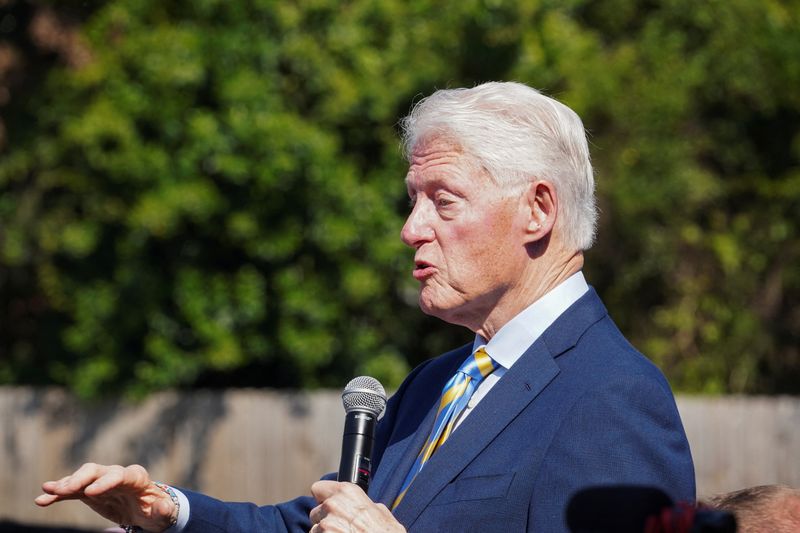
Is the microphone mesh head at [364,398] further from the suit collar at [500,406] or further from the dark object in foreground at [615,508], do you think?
the dark object in foreground at [615,508]

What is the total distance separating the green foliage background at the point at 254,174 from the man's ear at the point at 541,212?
22.8 feet

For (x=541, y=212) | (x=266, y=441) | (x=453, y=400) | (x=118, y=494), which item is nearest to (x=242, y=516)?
(x=118, y=494)

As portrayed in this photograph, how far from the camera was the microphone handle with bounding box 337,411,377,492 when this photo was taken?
8.29 feet

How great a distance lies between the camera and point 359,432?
2.60 meters

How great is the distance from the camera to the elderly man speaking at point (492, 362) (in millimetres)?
2334

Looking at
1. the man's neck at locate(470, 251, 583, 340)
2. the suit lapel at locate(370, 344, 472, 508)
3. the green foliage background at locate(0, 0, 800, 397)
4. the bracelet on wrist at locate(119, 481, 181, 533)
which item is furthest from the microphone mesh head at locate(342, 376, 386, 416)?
the green foliage background at locate(0, 0, 800, 397)

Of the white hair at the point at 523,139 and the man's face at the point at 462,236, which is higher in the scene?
the white hair at the point at 523,139

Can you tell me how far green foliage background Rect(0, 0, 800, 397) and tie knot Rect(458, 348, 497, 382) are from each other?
6.87 metres

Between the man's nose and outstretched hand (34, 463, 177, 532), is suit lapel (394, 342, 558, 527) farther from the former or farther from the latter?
outstretched hand (34, 463, 177, 532)

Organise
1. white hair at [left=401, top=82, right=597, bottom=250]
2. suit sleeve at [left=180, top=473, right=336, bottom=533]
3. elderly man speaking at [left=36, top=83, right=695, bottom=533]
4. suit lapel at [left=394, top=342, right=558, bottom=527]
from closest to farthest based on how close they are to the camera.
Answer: elderly man speaking at [left=36, top=83, right=695, bottom=533]
suit lapel at [left=394, top=342, right=558, bottom=527]
white hair at [left=401, top=82, right=597, bottom=250]
suit sleeve at [left=180, top=473, right=336, bottom=533]

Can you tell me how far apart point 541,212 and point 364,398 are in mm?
624

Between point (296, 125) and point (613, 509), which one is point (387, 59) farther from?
point (613, 509)

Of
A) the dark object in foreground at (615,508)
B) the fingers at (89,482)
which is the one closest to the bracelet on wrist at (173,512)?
the fingers at (89,482)

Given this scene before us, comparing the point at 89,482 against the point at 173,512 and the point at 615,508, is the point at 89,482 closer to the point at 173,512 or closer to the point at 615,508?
the point at 173,512
